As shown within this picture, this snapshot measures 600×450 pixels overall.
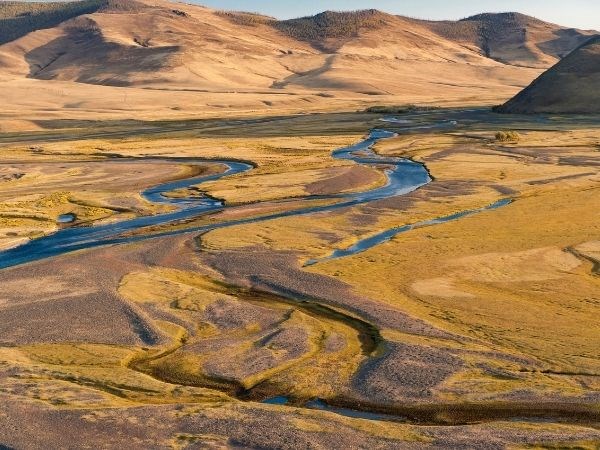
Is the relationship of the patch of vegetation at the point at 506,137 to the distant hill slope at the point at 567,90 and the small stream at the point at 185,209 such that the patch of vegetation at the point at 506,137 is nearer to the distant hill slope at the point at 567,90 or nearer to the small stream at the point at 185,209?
the small stream at the point at 185,209

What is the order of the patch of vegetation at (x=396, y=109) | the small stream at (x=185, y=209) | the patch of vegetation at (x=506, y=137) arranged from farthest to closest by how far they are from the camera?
1. the patch of vegetation at (x=396, y=109)
2. the patch of vegetation at (x=506, y=137)
3. the small stream at (x=185, y=209)

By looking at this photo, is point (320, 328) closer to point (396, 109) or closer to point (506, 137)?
point (506, 137)

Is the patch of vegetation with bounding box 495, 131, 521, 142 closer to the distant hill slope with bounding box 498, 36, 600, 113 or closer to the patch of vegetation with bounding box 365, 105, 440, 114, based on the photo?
the distant hill slope with bounding box 498, 36, 600, 113

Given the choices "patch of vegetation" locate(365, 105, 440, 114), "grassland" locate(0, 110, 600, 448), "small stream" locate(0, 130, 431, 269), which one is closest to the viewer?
"grassland" locate(0, 110, 600, 448)

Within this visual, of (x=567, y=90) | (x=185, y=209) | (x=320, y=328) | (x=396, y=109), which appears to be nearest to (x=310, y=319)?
(x=320, y=328)

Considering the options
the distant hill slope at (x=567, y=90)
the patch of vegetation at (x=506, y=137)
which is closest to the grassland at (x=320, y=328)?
the patch of vegetation at (x=506, y=137)

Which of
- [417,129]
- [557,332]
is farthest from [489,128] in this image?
[557,332]

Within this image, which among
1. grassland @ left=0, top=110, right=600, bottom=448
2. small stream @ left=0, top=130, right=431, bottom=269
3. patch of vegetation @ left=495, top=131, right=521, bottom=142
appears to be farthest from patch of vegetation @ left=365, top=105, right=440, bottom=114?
grassland @ left=0, top=110, right=600, bottom=448

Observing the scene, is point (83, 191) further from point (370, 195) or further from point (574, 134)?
point (574, 134)
